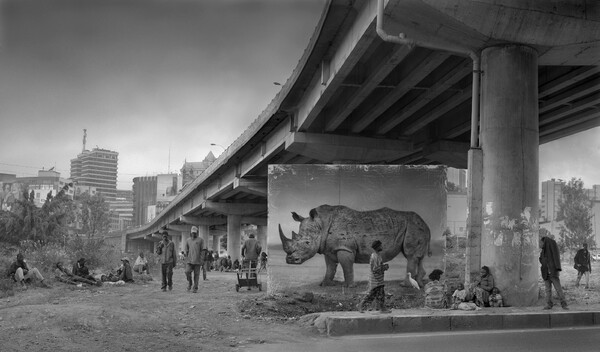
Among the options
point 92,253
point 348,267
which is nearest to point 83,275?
point 348,267

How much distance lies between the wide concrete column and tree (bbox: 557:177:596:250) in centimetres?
3895

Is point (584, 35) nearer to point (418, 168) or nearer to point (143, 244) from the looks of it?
point (418, 168)

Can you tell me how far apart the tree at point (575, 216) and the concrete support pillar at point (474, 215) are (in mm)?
39197

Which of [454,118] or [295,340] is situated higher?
[454,118]

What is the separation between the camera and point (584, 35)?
13.5m

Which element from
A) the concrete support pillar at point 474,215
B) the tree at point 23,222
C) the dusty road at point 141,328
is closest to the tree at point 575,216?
the concrete support pillar at point 474,215

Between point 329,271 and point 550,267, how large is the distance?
582cm

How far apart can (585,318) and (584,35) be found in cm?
631

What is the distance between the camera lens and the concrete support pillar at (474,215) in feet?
44.2

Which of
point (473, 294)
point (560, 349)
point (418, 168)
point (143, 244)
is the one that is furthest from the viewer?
point (143, 244)

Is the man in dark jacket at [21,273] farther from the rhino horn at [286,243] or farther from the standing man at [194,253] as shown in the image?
the rhino horn at [286,243]

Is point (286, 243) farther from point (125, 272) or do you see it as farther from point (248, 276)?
point (125, 272)

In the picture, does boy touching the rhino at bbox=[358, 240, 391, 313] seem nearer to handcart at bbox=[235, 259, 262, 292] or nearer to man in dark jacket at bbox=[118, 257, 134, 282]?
handcart at bbox=[235, 259, 262, 292]

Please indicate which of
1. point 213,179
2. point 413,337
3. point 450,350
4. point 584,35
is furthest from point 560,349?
point 213,179
